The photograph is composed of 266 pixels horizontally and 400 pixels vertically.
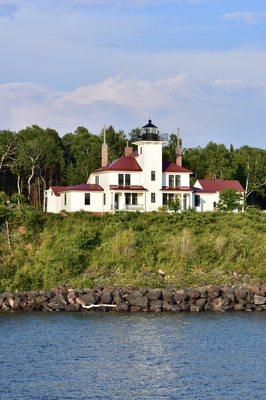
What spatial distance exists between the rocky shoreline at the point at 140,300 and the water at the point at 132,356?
1.34 m

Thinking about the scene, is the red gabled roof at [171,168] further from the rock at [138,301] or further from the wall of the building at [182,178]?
the rock at [138,301]

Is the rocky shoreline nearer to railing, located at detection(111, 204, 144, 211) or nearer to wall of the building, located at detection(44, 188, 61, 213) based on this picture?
railing, located at detection(111, 204, 144, 211)

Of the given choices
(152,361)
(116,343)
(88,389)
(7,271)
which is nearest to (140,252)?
(7,271)

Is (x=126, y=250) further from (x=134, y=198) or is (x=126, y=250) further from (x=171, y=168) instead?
(x=171, y=168)

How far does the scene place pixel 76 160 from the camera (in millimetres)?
81000

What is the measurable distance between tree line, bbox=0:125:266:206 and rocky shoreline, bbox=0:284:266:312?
29.7m

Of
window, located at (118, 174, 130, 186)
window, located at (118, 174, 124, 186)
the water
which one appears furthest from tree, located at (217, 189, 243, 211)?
the water

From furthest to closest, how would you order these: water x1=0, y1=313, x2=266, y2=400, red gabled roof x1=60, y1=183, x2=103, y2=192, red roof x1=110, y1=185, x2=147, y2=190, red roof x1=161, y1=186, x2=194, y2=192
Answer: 1. red roof x1=161, y1=186, x2=194, y2=192
2. red gabled roof x1=60, y1=183, x2=103, y2=192
3. red roof x1=110, y1=185, x2=147, y2=190
4. water x1=0, y1=313, x2=266, y2=400

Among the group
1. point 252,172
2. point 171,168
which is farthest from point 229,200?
point 252,172

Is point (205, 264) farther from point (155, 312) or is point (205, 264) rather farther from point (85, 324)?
point (85, 324)

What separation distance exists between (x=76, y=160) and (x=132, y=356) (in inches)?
2004

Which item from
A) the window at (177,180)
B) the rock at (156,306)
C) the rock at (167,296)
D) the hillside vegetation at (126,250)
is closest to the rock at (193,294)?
the rock at (167,296)

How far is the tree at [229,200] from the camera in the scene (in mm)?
63878

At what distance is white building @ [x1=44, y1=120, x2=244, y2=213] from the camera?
63.3m
